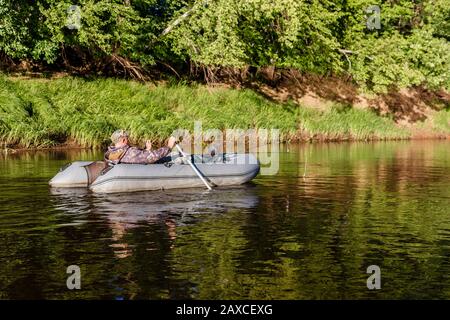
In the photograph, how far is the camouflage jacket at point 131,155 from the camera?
1723 centimetres

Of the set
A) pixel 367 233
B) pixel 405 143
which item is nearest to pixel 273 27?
pixel 405 143

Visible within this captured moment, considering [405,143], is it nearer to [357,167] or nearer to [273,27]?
[273,27]

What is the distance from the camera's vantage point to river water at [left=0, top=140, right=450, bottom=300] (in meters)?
8.85

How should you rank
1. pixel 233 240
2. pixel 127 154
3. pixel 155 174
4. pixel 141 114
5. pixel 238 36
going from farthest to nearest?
pixel 238 36 → pixel 141 114 → pixel 127 154 → pixel 155 174 → pixel 233 240

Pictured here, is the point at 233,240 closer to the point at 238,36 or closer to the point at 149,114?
the point at 149,114

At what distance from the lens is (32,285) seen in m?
8.81

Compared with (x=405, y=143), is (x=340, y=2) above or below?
above

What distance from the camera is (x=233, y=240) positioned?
11.5m

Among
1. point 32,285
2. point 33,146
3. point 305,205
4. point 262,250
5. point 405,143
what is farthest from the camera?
point 405,143

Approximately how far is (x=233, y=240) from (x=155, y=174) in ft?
19.6

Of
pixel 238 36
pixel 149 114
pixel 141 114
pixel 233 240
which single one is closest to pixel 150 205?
pixel 233 240
